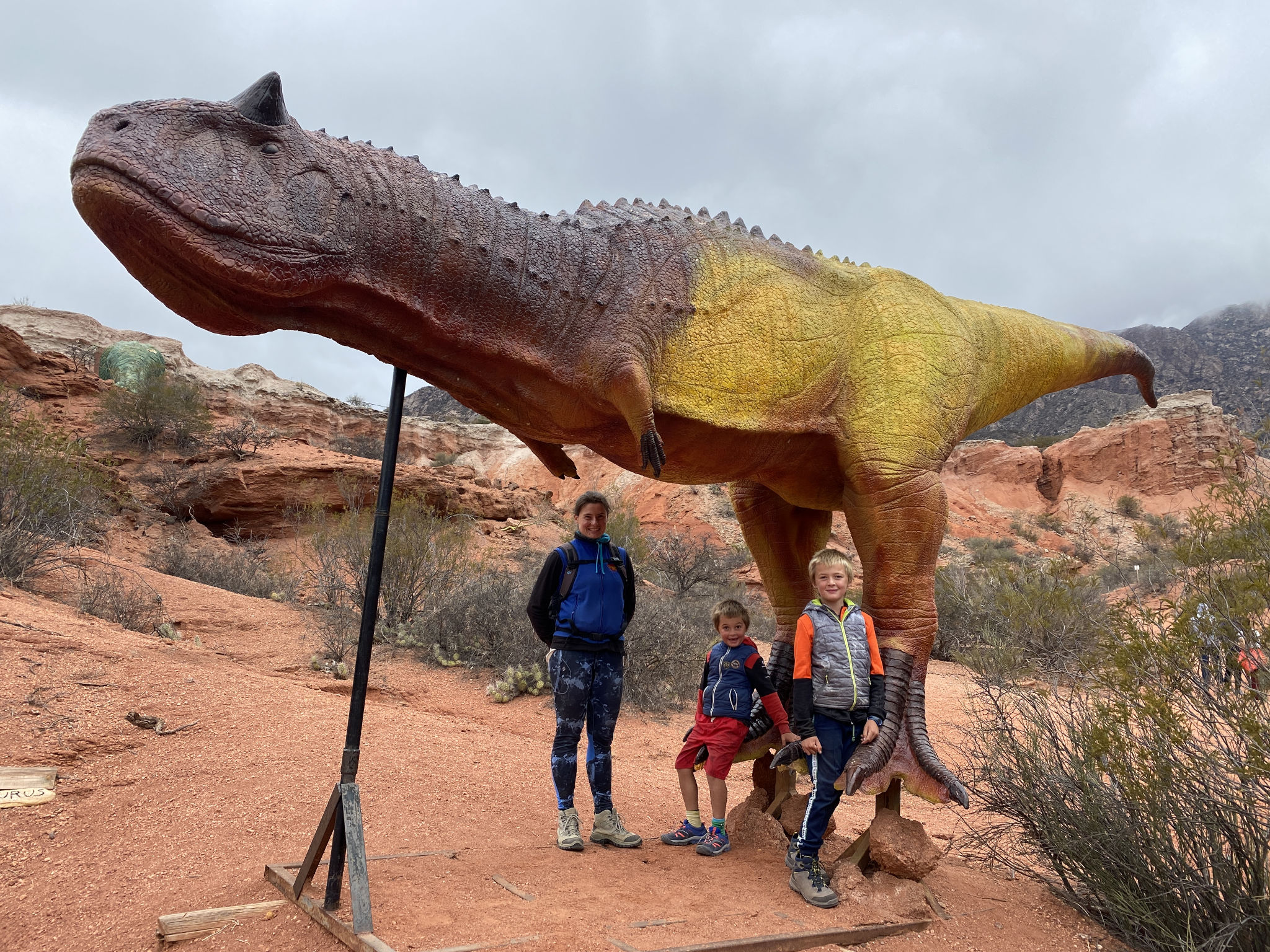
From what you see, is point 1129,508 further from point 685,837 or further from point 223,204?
point 223,204

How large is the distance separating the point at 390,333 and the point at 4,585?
291 inches

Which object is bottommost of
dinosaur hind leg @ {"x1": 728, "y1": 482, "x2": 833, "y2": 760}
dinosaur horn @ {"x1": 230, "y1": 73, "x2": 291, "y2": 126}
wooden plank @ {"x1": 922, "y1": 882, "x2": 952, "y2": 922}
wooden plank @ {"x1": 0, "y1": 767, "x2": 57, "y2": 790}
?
wooden plank @ {"x1": 0, "y1": 767, "x2": 57, "y2": 790}

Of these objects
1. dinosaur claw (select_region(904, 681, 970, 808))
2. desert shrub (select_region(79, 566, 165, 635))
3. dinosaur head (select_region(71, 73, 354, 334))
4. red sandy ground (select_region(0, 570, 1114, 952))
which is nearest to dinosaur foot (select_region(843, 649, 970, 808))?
dinosaur claw (select_region(904, 681, 970, 808))

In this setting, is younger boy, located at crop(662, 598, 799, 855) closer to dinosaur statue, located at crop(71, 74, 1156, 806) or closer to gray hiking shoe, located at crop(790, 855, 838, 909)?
dinosaur statue, located at crop(71, 74, 1156, 806)

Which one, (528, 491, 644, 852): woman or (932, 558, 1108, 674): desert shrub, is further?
(932, 558, 1108, 674): desert shrub

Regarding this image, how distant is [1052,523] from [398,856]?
33025mm

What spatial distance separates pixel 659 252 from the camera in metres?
2.97

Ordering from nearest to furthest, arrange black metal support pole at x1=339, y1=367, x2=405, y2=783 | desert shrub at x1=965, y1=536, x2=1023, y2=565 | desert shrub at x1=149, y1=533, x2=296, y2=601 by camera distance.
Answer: black metal support pole at x1=339, y1=367, x2=405, y2=783, desert shrub at x1=149, y1=533, x2=296, y2=601, desert shrub at x1=965, y1=536, x2=1023, y2=565

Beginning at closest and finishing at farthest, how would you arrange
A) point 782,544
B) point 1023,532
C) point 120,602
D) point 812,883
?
point 812,883, point 782,544, point 120,602, point 1023,532

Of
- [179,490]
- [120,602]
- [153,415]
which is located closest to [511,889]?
[120,602]

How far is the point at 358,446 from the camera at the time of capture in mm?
25922

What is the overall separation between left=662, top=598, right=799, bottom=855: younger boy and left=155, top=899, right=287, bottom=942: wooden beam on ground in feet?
6.33

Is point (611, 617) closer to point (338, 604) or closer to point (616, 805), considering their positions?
point (616, 805)

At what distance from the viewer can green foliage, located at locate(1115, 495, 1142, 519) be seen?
98.8ft
